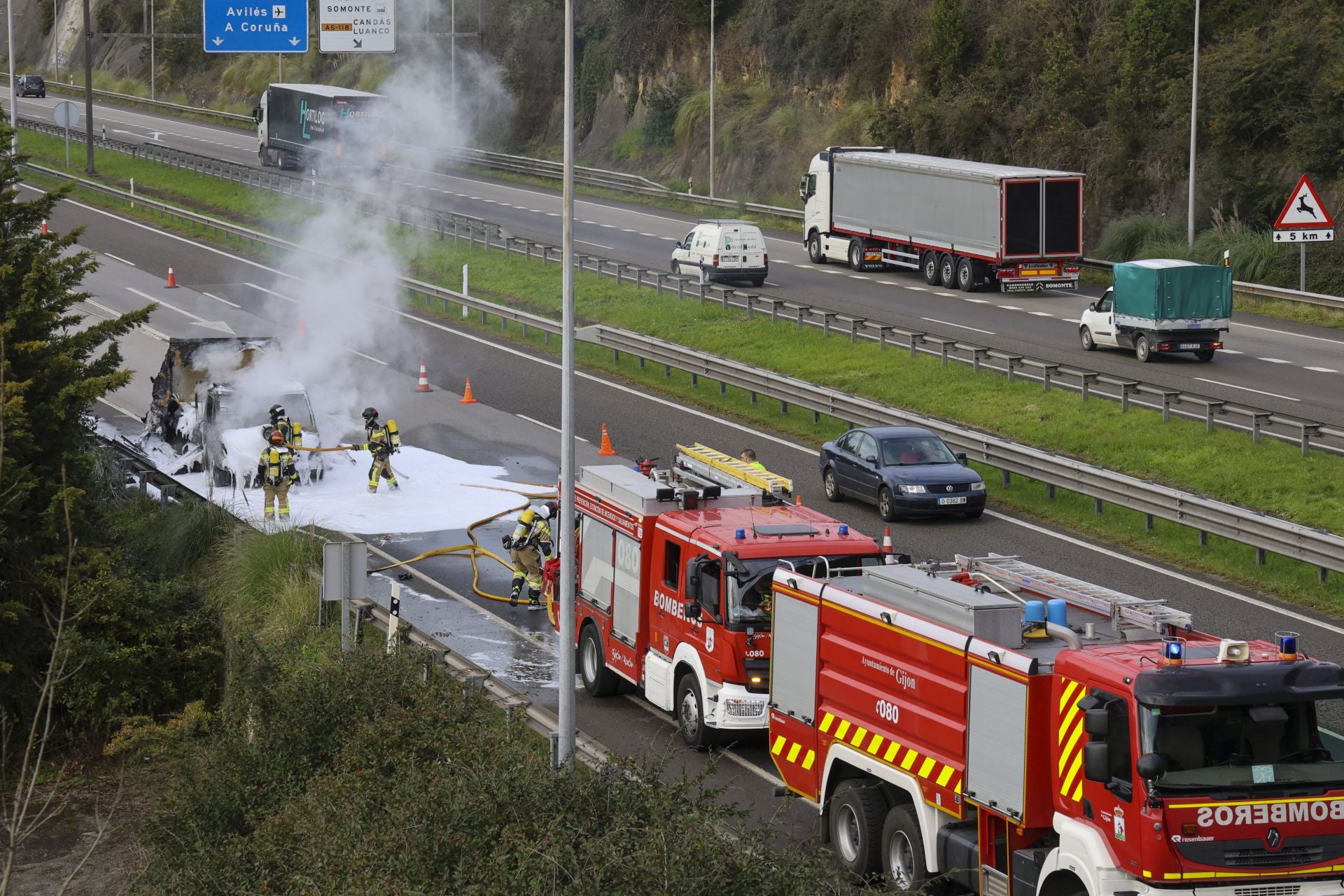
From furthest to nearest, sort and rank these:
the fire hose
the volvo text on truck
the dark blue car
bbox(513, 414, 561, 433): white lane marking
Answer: the volvo text on truck
bbox(513, 414, 561, 433): white lane marking
the dark blue car
the fire hose

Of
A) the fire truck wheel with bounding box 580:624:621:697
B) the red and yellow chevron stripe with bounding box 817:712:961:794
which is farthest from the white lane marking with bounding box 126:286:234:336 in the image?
the red and yellow chevron stripe with bounding box 817:712:961:794

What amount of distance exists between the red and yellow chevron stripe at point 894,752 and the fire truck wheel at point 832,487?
503 inches

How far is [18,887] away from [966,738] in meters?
11.3

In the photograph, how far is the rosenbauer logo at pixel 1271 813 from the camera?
32.6ft

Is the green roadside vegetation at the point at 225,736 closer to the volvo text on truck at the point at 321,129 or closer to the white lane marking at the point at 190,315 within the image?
the white lane marking at the point at 190,315

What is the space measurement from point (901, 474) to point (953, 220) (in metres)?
21.1

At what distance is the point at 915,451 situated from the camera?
25.4m

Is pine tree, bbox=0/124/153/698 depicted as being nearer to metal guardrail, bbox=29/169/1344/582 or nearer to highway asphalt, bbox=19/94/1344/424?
metal guardrail, bbox=29/169/1344/582

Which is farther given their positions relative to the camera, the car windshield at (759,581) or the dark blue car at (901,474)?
the dark blue car at (901,474)

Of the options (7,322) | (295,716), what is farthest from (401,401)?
(295,716)

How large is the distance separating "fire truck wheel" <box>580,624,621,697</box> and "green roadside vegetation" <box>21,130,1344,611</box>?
8493mm

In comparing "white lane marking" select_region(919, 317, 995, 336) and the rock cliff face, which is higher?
the rock cliff face

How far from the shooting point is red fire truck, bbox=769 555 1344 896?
10.0 meters

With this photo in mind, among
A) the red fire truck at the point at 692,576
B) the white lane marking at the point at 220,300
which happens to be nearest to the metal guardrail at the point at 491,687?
the red fire truck at the point at 692,576
